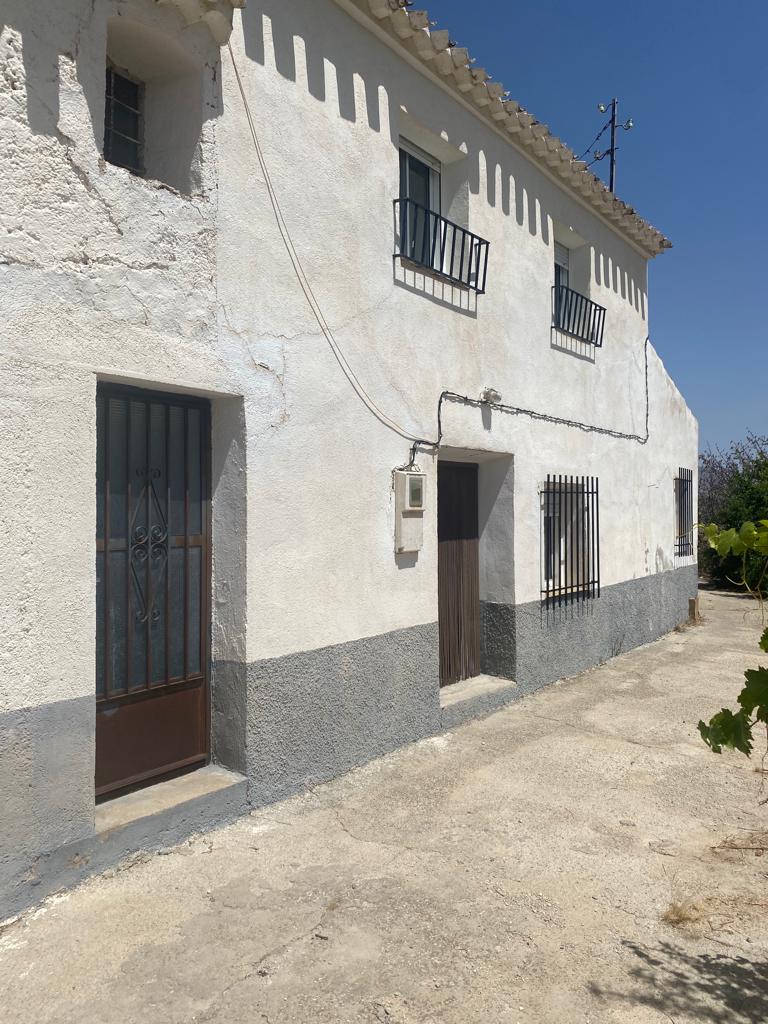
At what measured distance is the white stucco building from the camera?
10.3ft

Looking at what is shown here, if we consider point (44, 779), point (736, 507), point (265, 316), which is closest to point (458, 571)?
point (265, 316)

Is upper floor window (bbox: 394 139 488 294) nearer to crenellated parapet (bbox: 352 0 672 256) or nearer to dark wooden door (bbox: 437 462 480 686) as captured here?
crenellated parapet (bbox: 352 0 672 256)

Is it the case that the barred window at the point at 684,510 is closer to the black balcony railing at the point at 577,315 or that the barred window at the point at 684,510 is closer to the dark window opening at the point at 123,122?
the black balcony railing at the point at 577,315

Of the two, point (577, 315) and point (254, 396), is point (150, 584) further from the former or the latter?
point (577, 315)

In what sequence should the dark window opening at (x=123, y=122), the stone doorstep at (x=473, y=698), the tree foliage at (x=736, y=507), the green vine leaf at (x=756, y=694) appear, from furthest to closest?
the tree foliage at (x=736, y=507) → the stone doorstep at (x=473, y=698) → the dark window opening at (x=123, y=122) → the green vine leaf at (x=756, y=694)

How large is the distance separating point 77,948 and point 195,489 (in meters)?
2.21

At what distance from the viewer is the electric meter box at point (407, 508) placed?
16.8 ft

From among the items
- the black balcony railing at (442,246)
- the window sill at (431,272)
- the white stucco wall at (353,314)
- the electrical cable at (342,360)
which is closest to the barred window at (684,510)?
the white stucco wall at (353,314)

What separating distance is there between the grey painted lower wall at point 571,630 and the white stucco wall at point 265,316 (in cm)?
36

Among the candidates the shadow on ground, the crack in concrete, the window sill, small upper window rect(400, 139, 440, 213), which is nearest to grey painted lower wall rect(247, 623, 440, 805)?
the crack in concrete

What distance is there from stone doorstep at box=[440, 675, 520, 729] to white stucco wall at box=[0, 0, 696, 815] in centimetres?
84

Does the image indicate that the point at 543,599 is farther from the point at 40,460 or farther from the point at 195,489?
the point at 40,460

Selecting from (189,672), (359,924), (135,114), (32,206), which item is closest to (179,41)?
(135,114)

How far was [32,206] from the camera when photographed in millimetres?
3119
